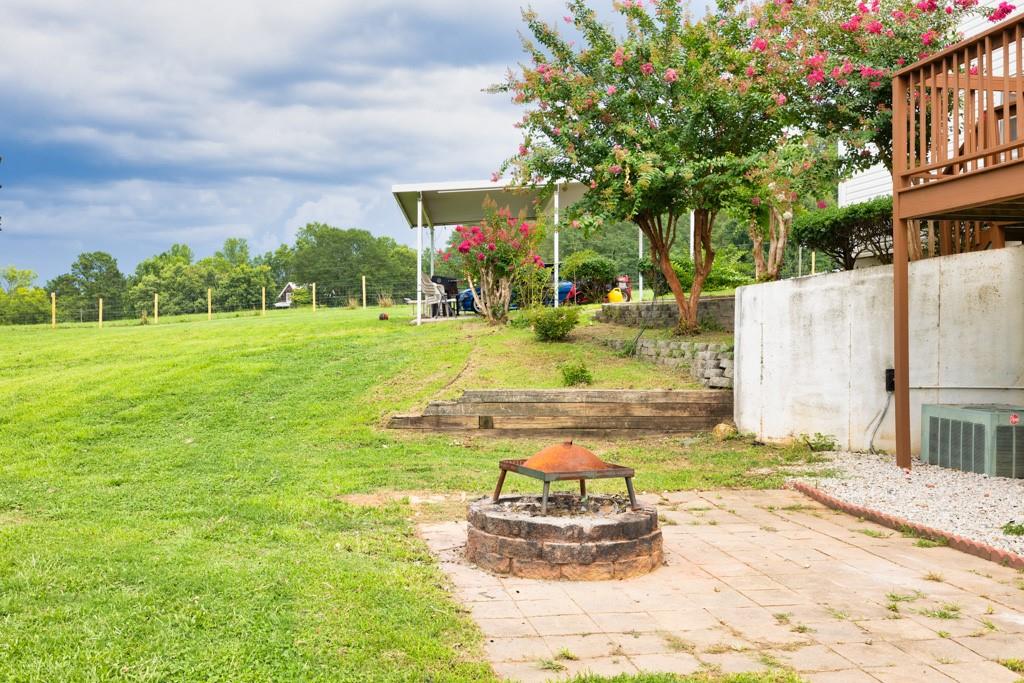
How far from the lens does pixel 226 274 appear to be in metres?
56.7

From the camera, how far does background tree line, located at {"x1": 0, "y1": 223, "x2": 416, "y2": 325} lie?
51.3m

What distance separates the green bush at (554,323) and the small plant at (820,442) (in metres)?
4.88

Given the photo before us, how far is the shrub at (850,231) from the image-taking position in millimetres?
12109

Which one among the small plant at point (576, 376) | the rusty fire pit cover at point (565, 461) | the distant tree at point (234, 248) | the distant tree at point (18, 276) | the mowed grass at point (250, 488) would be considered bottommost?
the mowed grass at point (250, 488)

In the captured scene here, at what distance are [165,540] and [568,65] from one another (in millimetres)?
9080

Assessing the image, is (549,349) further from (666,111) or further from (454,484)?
(454,484)

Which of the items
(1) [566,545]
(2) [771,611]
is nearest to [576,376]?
(1) [566,545]

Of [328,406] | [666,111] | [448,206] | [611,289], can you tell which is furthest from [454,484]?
[611,289]

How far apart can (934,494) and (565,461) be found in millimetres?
3313

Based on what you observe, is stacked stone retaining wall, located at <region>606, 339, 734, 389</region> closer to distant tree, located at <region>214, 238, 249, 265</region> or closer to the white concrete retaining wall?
the white concrete retaining wall

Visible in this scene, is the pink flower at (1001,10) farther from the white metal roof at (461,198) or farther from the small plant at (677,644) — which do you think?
the small plant at (677,644)

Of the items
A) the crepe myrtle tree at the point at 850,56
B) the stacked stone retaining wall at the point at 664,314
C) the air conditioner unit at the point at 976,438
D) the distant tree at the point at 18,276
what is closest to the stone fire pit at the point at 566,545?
the air conditioner unit at the point at 976,438

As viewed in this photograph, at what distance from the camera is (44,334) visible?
68.3ft

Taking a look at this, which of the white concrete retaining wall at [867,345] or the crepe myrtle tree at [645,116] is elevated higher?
the crepe myrtle tree at [645,116]
